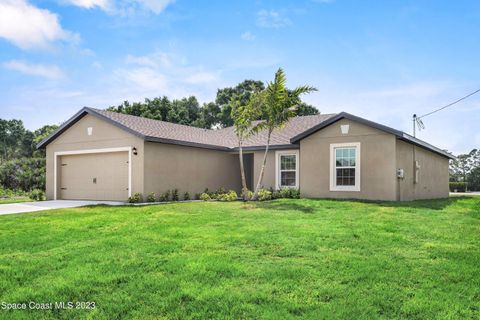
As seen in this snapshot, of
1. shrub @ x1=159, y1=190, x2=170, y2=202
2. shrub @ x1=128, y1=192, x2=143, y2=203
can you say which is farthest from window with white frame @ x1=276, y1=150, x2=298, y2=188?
shrub @ x1=128, y1=192, x2=143, y2=203

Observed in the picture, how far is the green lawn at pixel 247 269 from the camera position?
12.8 feet

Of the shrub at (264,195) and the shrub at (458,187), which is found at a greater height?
the shrub at (264,195)

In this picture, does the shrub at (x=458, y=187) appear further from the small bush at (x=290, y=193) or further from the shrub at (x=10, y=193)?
the shrub at (x=10, y=193)

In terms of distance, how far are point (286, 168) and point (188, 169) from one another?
4.46 meters

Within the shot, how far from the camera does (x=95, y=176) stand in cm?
1672

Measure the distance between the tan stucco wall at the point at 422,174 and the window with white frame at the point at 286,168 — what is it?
437 centimetres

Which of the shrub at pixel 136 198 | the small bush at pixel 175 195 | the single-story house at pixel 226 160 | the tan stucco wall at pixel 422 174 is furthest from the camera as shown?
the small bush at pixel 175 195

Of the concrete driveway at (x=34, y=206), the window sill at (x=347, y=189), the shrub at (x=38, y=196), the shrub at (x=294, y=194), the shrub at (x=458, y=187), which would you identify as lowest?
the shrub at (x=458, y=187)

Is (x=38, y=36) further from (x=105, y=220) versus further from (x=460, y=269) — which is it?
(x=460, y=269)

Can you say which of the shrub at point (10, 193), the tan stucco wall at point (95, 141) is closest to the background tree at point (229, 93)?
the shrub at point (10, 193)

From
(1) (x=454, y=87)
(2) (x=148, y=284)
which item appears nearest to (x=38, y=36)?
(2) (x=148, y=284)

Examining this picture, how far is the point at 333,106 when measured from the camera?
922 inches

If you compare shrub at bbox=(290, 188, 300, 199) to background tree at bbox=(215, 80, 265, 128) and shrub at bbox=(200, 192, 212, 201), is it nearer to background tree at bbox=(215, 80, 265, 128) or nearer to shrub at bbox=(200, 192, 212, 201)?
shrub at bbox=(200, 192, 212, 201)

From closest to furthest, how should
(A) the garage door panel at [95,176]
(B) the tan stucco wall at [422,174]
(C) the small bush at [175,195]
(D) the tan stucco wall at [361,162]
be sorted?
(D) the tan stucco wall at [361,162] → (B) the tan stucco wall at [422,174] → (A) the garage door panel at [95,176] → (C) the small bush at [175,195]
